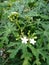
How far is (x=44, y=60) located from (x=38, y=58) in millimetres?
54

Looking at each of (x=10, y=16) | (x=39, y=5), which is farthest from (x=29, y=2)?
(x=10, y=16)

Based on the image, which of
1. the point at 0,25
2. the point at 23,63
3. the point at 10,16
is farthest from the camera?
the point at 0,25

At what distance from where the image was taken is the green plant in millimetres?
1842

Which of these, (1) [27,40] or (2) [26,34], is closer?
(1) [27,40]

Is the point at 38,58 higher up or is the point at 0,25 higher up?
the point at 0,25

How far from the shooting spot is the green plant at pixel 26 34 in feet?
6.04

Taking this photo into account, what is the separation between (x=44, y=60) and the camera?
1850 mm

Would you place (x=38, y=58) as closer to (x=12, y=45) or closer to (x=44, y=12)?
(x=12, y=45)

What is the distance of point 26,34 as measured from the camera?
2006mm

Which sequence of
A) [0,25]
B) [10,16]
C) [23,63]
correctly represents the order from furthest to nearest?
[0,25]
[10,16]
[23,63]

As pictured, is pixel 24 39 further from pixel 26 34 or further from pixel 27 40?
pixel 26 34

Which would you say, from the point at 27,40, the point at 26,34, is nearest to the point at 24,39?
the point at 27,40

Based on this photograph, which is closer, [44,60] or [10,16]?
[44,60]

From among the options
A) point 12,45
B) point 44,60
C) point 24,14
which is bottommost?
point 44,60
